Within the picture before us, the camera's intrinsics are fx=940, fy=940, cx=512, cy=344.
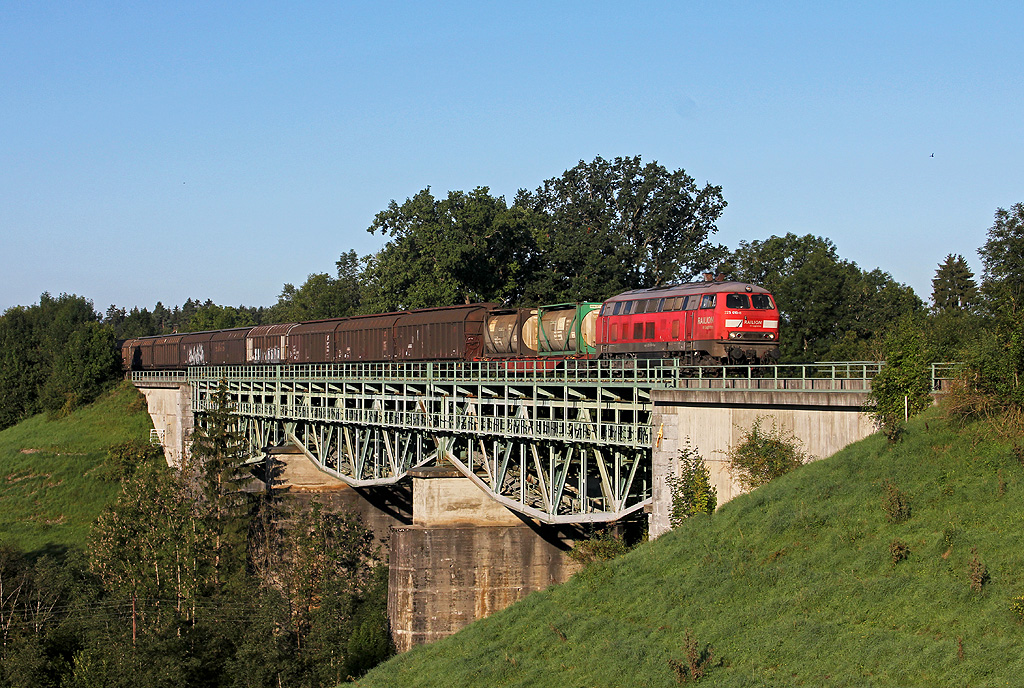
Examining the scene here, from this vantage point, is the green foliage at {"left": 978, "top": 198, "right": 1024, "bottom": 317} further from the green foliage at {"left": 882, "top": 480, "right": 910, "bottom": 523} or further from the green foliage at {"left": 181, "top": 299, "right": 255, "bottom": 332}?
the green foliage at {"left": 181, "top": 299, "right": 255, "bottom": 332}

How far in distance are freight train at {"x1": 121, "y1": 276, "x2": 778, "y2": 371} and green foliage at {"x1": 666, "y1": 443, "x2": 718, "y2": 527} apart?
5.45 metres

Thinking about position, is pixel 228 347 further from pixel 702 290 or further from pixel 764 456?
pixel 764 456

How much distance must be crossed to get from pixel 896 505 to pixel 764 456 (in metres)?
5.69

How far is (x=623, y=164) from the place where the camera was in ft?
289

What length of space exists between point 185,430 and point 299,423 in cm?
1339

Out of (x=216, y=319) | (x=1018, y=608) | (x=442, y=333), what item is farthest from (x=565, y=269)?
(x=216, y=319)

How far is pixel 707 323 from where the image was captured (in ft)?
109

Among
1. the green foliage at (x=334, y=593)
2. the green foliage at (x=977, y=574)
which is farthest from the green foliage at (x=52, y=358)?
the green foliage at (x=977, y=574)

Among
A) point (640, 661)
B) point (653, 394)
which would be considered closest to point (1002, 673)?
point (640, 661)

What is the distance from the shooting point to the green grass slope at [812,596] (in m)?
18.0

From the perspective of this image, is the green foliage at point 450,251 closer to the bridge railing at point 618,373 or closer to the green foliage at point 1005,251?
Answer: the bridge railing at point 618,373

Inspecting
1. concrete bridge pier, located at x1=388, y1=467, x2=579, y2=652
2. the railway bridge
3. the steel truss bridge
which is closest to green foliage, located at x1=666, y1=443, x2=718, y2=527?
the railway bridge

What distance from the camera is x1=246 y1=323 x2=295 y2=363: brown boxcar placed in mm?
65812

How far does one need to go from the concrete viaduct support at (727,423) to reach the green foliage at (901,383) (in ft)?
1.93
